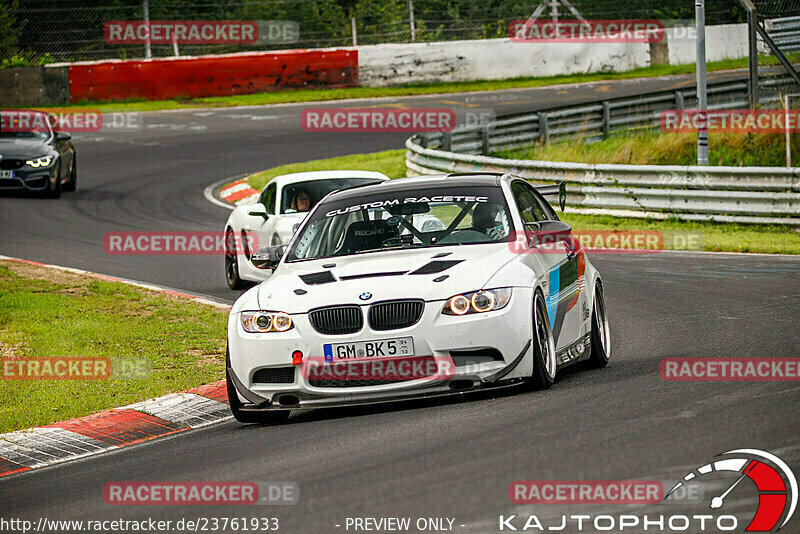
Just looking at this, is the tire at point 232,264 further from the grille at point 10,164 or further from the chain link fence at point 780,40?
the chain link fence at point 780,40

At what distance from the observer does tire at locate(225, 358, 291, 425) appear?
784 centimetres

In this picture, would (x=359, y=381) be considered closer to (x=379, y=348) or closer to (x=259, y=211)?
(x=379, y=348)

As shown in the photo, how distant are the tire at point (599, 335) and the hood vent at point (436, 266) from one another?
166cm

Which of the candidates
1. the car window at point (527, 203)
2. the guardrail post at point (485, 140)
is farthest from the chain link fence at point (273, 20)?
the car window at point (527, 203)

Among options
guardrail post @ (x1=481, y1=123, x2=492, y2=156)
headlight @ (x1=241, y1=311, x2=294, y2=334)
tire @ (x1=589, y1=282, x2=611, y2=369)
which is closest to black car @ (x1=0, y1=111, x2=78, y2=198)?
guardrail post @ (x1=481, y1=123, x2=492, y2=156)

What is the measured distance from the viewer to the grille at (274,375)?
7.52m

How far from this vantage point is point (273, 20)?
138ft

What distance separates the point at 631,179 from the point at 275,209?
700 cm

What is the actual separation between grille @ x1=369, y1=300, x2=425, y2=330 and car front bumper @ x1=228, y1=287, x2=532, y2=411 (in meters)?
0.05

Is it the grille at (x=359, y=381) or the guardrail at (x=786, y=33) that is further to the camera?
the guardrail at (x=786, y=33)

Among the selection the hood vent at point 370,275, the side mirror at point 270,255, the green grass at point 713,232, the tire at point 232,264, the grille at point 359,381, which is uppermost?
the hood vent at point 370,275

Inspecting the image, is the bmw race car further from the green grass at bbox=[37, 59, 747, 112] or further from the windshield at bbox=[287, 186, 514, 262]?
the green grass at bbox=[37, 59, 747, 112]

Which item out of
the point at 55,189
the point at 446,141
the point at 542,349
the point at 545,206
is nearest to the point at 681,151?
the point at 446,141

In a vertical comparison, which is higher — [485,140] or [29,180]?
[485,140]
